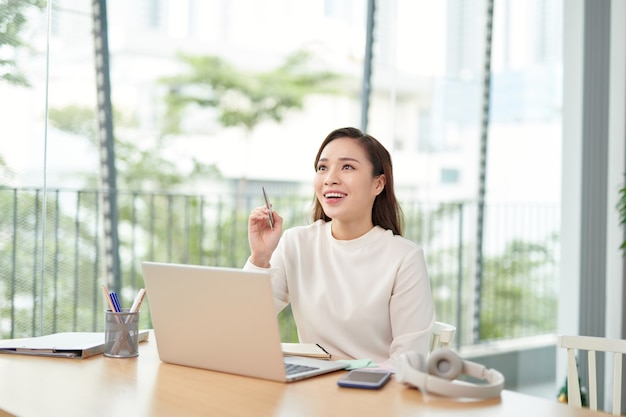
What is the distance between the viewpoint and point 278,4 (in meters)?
6.58

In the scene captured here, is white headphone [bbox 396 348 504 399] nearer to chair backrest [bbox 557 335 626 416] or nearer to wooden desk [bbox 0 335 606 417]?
wooden desk [bbox 0 335 606 417]

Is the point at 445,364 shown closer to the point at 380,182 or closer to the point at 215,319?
the point at 215,319

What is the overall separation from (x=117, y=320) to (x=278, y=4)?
496 cm

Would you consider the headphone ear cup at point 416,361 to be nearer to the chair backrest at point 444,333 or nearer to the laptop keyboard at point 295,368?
the laptop keyboard at point 295,368

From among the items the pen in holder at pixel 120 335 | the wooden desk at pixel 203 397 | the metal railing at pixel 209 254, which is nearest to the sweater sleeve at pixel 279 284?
the pen in holder at pixel 120 335

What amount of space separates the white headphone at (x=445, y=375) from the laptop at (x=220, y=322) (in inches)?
8.1

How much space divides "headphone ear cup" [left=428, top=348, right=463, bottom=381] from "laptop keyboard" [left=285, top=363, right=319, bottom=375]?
0.28m

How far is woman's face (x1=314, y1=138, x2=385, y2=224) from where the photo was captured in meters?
2.35

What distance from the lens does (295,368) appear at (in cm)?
181

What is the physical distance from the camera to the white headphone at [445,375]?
5.25 feet

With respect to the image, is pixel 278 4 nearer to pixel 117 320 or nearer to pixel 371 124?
pixel 371 124

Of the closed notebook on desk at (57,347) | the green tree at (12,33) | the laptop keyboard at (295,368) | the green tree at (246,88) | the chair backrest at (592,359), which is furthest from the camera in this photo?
the green tree at (246,88)

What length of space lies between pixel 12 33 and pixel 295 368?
67.2 inches

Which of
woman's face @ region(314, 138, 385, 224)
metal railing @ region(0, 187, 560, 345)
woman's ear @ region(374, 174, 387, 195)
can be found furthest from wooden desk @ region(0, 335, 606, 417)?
metal railing @ region(0, 187, 560, 345)
